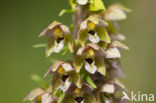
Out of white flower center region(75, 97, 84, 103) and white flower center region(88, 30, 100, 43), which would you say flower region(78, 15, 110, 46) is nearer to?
white flower center region(88, 30, 100, 43)

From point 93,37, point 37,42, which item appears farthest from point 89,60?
point 37,42

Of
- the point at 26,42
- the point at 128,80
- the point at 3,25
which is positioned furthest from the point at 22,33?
the point at 128,80

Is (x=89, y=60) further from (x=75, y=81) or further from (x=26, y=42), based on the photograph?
(x=26, y=42)

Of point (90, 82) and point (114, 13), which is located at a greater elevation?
point (114, 13)

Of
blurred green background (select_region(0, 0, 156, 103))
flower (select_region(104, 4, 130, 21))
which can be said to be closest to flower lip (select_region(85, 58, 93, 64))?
flower (select_region(104, 4, 130, 21))

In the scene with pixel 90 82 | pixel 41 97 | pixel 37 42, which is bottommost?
pixel 37 42

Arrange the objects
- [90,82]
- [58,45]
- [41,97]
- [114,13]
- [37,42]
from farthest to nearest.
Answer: [37,42]
[114,13]
[41,97]
[58,45]
[90,82]

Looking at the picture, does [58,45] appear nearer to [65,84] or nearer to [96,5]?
[65,84]

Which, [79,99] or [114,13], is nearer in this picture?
[79,99]

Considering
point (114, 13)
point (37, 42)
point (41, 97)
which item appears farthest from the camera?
point (37, 42)
